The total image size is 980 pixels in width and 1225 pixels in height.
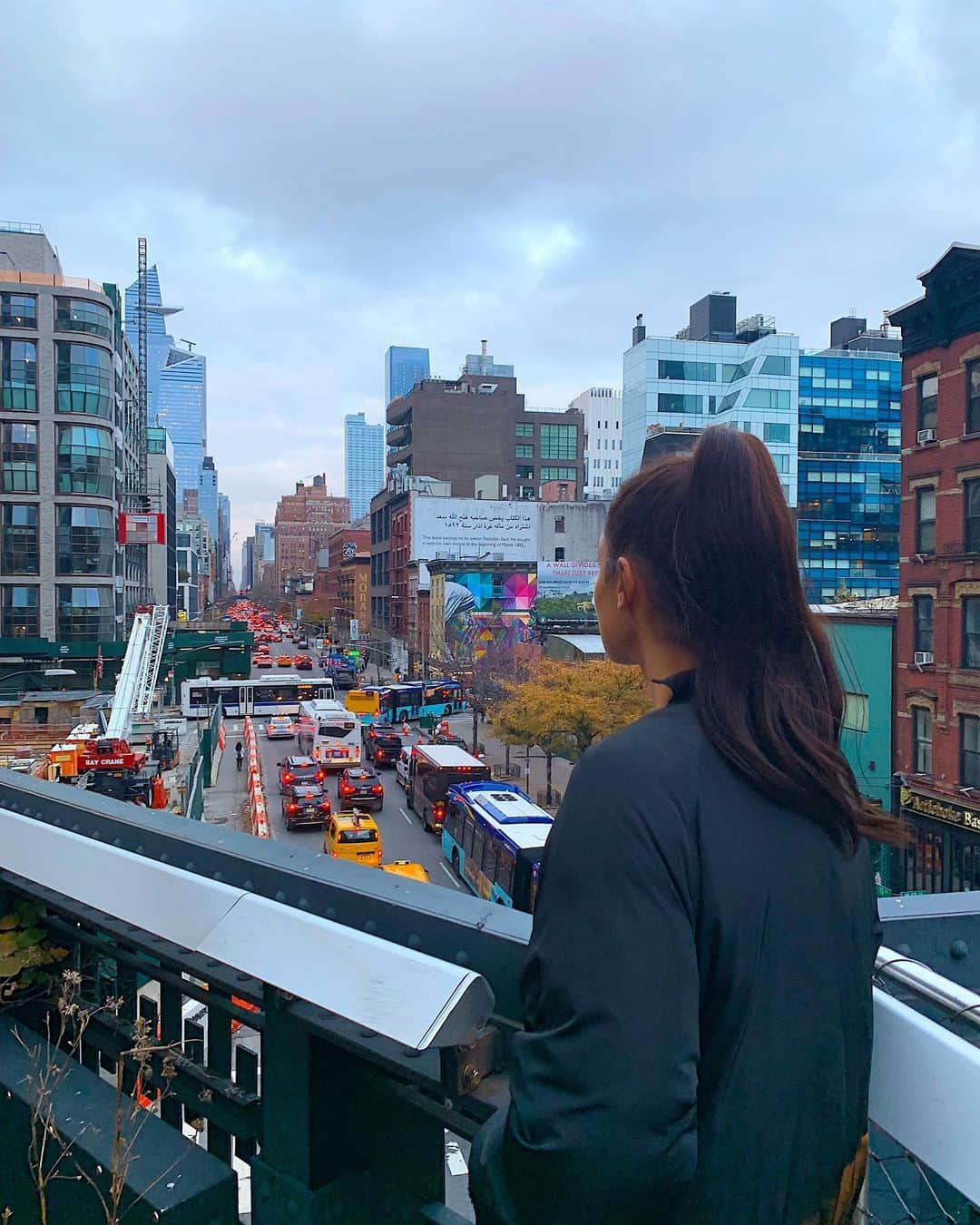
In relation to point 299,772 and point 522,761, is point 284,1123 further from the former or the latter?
point 522,761

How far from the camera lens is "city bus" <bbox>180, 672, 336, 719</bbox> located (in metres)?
50.6

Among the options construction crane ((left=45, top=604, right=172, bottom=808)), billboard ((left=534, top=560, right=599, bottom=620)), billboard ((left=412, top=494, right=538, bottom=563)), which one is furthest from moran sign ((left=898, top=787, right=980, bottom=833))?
billboard ((left=412, top=494, right=538, bottom=563))

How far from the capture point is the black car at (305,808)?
2578cm

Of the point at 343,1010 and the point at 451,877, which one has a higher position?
the point at 343,1010

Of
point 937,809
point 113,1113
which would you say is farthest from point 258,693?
point 113,1113

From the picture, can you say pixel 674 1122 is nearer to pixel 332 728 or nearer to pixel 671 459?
pixel 671 459

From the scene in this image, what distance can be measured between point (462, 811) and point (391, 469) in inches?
3100

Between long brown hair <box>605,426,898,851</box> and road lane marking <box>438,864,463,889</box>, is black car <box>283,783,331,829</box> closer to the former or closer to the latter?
road lane marking <box>438,864,463,889</box>

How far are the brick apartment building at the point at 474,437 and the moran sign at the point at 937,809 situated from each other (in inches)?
2528

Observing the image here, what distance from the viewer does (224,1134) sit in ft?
9.30

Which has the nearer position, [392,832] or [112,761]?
[112,761]

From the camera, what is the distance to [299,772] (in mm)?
30156

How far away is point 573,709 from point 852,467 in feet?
177

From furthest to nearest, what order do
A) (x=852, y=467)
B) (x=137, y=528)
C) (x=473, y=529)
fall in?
(x=852, y=467) → (x=473, y=529) → (x=137, y=528)
